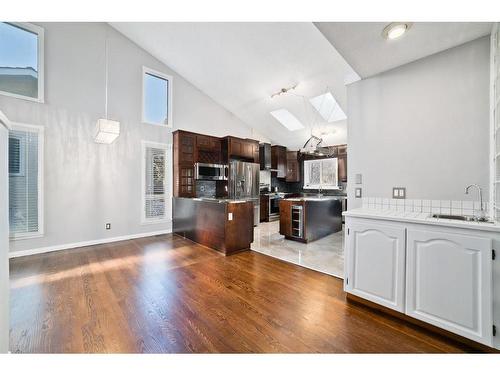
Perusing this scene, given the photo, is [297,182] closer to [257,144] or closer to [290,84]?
[257,144]

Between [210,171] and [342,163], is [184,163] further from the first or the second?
[342,163]

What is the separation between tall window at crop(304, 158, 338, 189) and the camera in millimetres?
6406

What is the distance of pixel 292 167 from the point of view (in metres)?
7.23

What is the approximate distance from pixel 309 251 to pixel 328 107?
3464 mm

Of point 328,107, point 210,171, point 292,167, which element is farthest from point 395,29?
point 292,167

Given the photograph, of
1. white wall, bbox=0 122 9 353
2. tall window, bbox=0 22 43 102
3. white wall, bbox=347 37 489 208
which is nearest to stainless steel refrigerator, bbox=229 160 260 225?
white wall, bbox=347 37 489 208

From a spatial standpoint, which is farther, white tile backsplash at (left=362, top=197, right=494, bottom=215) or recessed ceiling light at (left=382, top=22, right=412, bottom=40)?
white tile backsplash at (left=362, top=197, right=494, bottom=215)

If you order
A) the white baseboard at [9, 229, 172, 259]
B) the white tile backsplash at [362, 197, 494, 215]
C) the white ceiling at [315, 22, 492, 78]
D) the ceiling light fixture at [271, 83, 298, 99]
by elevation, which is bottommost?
the white baseboard at [9, 229, 172, 259]

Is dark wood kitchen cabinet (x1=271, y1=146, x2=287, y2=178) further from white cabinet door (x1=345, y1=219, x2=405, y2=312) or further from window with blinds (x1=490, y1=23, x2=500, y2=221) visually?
window with blinds (x1=490, y1=23, x2=500, y2=221)

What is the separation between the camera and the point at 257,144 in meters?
6.00

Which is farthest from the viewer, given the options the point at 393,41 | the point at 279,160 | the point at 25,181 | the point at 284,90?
the point at 279,160

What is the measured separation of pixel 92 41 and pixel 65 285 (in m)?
4.33

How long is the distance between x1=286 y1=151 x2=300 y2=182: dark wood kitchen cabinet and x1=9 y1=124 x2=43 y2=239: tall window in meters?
6.16
